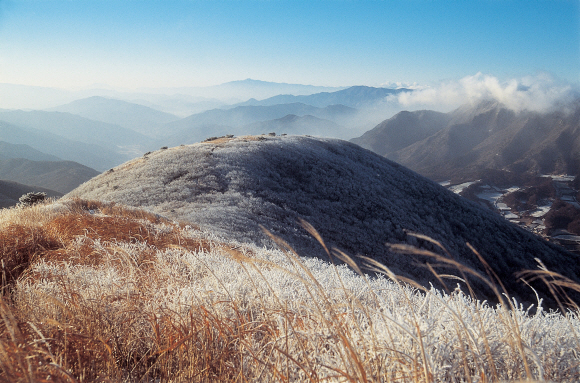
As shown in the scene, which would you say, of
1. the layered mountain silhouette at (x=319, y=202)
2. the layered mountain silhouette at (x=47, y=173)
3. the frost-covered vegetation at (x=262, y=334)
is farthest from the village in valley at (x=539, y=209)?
the layered mountain silhouette at (x=47, y=173)

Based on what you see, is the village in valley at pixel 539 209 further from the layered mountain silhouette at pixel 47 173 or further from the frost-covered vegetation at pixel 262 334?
the layered mountain silhouette at pixel 47 173

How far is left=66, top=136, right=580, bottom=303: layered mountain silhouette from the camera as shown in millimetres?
Result: 19078

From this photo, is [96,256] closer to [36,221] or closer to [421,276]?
[36,221]

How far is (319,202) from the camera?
25906 millimetres

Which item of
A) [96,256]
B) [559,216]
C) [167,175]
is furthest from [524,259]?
[559,216]

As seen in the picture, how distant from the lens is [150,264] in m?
5.30

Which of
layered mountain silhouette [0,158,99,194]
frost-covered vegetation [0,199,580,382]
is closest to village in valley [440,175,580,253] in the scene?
frost-covered vegetation [0,199,580,382]

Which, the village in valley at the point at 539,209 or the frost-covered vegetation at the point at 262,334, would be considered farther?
the village in valley at the point at 539,209

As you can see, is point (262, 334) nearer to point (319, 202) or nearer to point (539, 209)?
point (319, 202)

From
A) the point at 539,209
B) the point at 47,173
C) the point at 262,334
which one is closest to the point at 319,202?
the point at 262,334

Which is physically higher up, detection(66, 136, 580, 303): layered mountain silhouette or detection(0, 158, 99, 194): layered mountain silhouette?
detection(66, 136, 580, 303): layered mountain silhouette

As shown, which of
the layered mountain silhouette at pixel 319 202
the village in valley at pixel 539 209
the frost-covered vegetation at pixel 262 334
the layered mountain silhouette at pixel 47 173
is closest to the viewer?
the frost-covered vegetation at pixel 262 334

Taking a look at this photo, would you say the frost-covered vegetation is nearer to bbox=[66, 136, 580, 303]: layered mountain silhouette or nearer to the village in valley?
bbox=[66, 136, 580, 303]: layered mountain silhouette

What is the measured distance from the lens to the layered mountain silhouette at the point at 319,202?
19.1 metres
